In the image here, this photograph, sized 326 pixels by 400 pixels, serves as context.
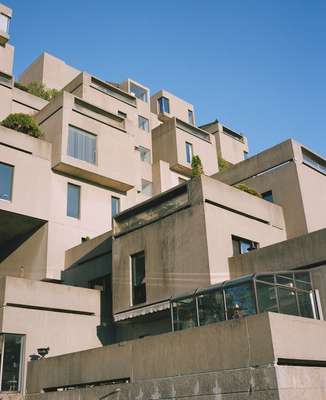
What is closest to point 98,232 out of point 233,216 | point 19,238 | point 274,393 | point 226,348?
point 19,238

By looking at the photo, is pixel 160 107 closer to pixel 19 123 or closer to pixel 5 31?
pixel 5 31

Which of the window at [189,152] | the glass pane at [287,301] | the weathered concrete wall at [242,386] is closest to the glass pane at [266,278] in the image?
the glass pane at [287,301]

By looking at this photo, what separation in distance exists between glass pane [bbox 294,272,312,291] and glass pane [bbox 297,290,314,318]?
237mm

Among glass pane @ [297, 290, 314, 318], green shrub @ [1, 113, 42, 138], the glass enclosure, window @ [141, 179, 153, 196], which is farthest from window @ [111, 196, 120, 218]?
glass pane @ [297, 290, 314, 318]

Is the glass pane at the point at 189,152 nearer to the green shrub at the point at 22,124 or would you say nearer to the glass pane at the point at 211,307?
the green shrub at the point at 22,124

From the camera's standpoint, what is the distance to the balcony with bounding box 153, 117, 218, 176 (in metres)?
40.2

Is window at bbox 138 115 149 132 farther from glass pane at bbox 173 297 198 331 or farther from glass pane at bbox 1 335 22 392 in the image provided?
glass pane at bbox 173 297 198 331

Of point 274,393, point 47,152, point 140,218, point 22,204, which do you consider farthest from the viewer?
point 47,152

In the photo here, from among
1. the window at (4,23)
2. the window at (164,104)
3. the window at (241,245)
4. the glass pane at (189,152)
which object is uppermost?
the window at (4,23)

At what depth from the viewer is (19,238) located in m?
28.4

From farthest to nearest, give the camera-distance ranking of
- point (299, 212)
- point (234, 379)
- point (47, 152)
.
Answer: point (47, 152), point (299, 212), point (234, 379)

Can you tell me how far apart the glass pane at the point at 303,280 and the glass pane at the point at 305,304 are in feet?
0.78

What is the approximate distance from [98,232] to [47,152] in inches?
225

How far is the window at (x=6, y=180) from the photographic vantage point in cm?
2529
